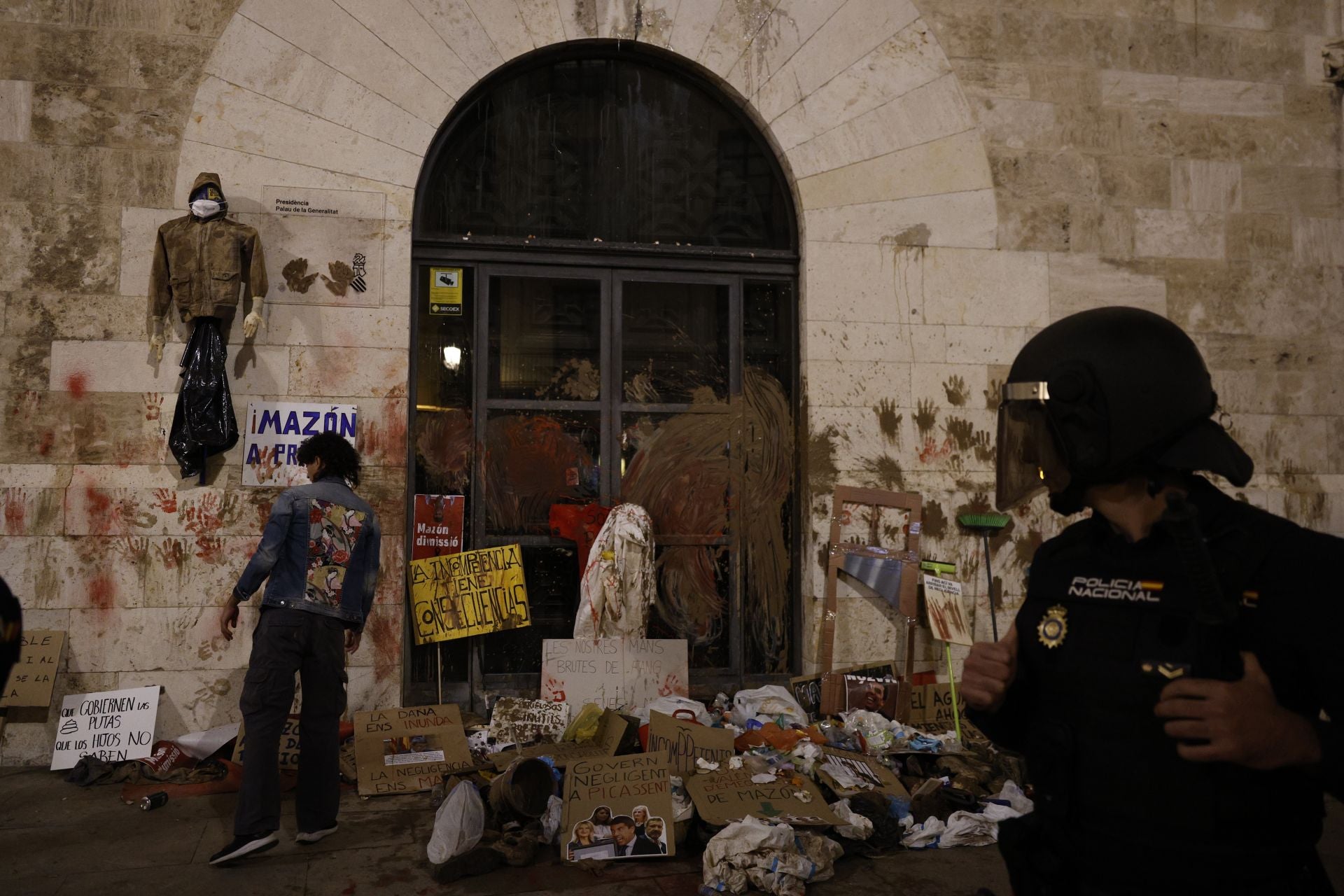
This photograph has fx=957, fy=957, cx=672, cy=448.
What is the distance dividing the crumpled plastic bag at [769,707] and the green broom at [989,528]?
1475 millimetres

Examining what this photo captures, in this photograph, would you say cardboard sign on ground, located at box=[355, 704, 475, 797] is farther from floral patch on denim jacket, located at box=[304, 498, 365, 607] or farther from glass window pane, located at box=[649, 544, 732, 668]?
glass window pane, located at box=[649, 544, 732, 668]

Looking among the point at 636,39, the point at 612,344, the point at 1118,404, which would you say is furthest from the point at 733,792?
the point at 636,39

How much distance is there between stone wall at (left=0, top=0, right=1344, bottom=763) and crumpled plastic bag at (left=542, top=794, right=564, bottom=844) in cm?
188

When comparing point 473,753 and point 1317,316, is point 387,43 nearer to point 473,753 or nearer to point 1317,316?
point 473,753

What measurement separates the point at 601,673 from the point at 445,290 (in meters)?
2.68

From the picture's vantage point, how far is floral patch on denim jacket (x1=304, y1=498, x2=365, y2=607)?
14.6 ft

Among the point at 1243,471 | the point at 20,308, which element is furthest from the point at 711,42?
the point at 1243,471

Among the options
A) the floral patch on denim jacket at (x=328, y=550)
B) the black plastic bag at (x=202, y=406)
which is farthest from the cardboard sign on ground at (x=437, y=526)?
the floral patch on denim jacket at (x=328, y=550)

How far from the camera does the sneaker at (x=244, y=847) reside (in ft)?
13.1

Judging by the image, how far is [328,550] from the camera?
177 inches

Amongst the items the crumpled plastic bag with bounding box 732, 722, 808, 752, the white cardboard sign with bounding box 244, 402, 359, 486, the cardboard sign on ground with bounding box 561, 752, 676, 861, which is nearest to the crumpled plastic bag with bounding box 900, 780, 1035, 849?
the crumpled plastic bag with bounding box 732, 722, 808, 752

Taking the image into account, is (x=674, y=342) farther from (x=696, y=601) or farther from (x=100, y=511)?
(x=100, y=511)

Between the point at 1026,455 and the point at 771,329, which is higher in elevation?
the point at 771,329

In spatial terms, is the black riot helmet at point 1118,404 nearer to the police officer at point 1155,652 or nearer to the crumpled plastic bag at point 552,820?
the police officer at point 1155,652
